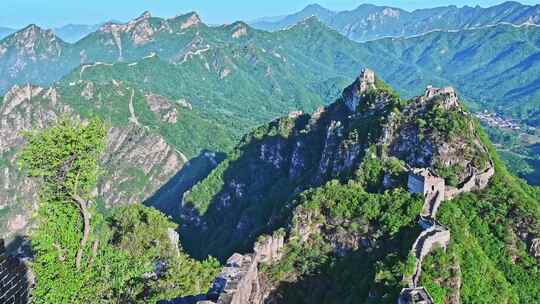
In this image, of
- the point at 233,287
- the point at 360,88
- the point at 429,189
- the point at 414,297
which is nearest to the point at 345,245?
the point at 429,189

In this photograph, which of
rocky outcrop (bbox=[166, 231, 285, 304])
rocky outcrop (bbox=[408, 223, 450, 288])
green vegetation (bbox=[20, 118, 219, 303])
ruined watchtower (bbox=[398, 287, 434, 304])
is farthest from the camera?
rocky outcrop (bbox=[408, 223, 450, 288])

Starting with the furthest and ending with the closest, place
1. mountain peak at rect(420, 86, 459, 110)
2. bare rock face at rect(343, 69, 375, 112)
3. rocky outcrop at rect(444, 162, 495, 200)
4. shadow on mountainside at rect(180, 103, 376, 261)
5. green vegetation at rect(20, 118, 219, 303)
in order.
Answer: bare rock face at rect(343, 69, 375, 112) < shadow on mountainside at rect(180, 103, 376, 261) < mountain peak at rect(420, 86, 459, 110) < rocky outcrop at rect(444, 162, 495, 200) < green vegetation at rect(20, 118, 219, 303)

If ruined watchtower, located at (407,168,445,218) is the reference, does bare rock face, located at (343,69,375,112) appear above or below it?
above

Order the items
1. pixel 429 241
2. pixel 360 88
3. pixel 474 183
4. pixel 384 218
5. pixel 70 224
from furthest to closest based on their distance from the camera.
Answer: pixel 360 88, pixel 474 183, pixel 384 218, pixel 429 241, pixel 70 224

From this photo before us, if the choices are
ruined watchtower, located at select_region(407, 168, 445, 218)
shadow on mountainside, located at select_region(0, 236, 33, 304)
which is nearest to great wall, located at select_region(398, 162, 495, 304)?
ruined watchtower, located at select_region(407, 168, 445, 218)

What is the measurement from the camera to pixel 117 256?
1358 inches

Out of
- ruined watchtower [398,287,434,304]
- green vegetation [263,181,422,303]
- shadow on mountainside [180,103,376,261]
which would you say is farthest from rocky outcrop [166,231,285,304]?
shadow on mountainside [180,103,376,261]

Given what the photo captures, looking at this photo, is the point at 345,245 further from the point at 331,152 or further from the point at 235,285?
the point at 331,152

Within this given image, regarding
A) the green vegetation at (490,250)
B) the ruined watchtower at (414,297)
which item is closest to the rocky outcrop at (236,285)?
the ruined watchtower at (414,297)

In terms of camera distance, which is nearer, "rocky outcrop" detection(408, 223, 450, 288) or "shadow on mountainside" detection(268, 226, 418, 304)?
"shadow on mountainside" detection(268, 226, 418, 304)

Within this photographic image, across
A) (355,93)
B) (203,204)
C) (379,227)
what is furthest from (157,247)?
(203,204)

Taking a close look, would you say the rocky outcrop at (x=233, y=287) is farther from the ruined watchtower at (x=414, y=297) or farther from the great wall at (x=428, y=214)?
the great wall at (x=428, y=214)

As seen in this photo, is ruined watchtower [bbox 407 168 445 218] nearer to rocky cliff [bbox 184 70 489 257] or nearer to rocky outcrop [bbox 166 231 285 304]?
rocky cliff [bbox 184 70 489 257]

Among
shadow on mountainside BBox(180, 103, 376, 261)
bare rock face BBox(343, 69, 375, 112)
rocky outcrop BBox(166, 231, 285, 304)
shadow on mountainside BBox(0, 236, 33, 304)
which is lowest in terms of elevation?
shadow on mountainside BBox(180, 103, 376, 261)
